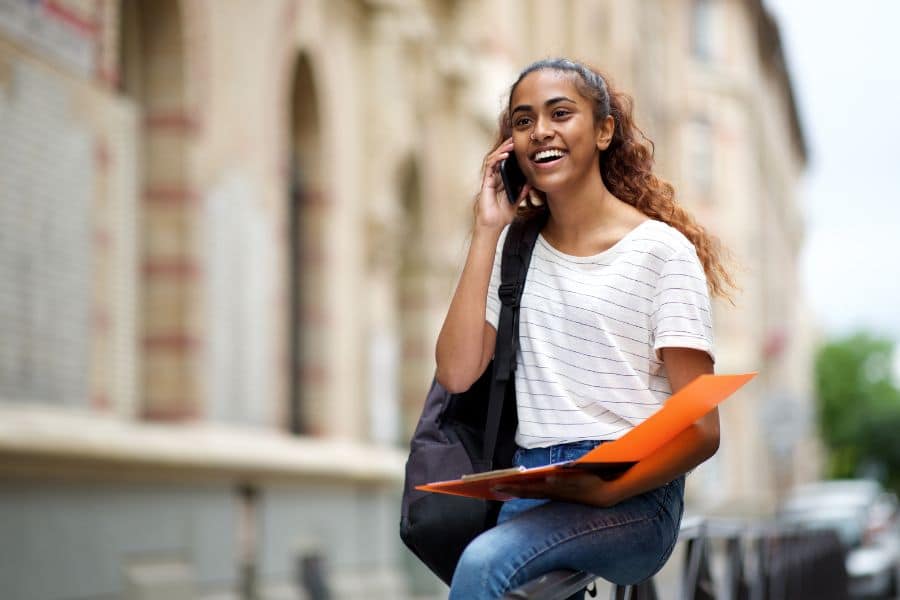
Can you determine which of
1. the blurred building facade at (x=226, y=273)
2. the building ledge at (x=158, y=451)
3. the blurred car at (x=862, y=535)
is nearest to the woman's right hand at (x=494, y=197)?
the blurred building facade at (x=226, y=273)

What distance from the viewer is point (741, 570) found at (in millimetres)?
7840

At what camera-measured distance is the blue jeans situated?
363cm

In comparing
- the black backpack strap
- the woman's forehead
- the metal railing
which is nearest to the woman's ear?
the woman's forehead

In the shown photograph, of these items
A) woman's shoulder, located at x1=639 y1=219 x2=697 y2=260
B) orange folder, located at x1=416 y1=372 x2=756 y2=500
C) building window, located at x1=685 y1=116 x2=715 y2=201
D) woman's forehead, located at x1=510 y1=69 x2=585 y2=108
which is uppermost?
building window, located at x1=685 y1=116 x2=715 y2=201

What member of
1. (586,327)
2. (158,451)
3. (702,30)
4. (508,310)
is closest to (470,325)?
(508,310)

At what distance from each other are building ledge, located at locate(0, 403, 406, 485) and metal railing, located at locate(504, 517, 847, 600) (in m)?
3.39

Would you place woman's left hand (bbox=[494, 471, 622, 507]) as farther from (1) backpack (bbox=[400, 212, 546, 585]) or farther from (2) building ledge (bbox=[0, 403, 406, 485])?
(2) building ledge (bbox=[0, 403, 406, 485])

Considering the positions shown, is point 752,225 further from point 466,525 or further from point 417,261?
point 466,525

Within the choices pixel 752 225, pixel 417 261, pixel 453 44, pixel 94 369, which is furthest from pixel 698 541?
pixel 752 225

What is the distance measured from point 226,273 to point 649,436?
376 inches

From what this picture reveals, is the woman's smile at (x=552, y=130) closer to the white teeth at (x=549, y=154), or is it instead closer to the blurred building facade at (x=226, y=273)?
the white teeth at (x=549, y=154)

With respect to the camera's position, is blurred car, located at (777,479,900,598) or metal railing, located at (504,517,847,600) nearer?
metal railing, located at (504,517,847,600)

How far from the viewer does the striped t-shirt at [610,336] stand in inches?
151

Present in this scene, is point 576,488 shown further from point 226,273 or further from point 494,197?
point 226,273
